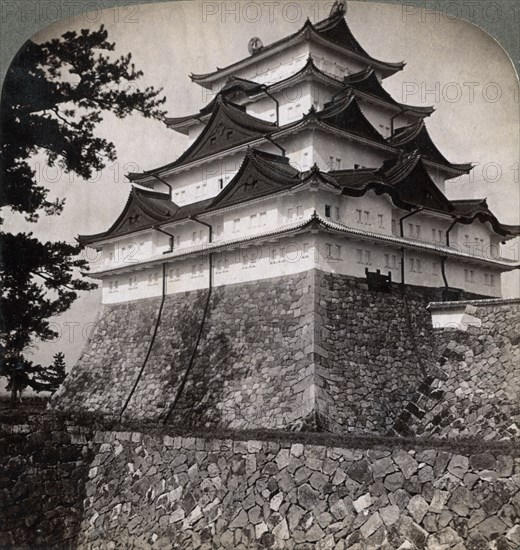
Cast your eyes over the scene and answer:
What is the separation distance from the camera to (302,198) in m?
11.3

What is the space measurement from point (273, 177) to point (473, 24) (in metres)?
5.70

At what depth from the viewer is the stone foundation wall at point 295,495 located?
16.6ft

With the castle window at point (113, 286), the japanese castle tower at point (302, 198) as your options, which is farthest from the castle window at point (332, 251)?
the castle window at point (113, 286)

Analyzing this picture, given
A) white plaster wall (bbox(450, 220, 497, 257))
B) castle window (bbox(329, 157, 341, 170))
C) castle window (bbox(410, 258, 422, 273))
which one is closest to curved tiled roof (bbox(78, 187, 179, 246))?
castle window (bbox(329, 157, 341, 170))

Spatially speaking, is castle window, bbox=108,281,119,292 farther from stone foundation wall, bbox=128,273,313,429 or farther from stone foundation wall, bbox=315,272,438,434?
stone foundation wall, bbox=315,272,438,434

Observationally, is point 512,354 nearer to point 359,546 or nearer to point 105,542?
point 359,546

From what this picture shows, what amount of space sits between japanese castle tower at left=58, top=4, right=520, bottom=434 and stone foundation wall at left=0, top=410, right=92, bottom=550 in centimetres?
264

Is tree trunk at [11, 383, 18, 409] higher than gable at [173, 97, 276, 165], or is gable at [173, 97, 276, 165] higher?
gable at [173, 97, 276, 165]

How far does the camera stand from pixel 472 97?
6691mm

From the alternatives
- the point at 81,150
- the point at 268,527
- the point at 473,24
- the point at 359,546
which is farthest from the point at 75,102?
the point at 359,546

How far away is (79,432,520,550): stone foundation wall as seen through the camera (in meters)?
5.07

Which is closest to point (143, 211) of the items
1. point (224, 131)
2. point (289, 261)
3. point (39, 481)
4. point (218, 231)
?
point (218, 231)

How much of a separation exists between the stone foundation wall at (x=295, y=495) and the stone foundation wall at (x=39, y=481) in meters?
0.17

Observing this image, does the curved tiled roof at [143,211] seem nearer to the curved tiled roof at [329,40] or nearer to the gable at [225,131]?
the gable at [225,131]
